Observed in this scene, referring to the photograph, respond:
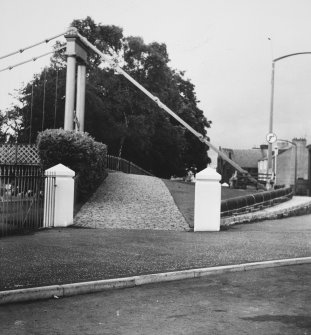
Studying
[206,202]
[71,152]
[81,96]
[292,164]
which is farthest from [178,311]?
[292,164]

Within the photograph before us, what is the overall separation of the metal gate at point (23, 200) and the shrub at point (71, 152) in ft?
9.53

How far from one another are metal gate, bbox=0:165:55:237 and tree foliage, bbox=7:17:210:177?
19.2 metres

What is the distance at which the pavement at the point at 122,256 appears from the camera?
6422 millimetres

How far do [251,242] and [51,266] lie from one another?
5.18m

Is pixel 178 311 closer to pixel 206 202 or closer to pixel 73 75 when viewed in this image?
pixel 206 202

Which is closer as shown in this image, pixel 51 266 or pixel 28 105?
pixel 51 266

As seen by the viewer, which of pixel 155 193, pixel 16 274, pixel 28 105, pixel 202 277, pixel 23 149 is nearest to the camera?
pixel 16 274

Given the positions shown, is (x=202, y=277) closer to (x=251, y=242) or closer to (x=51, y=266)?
(x=51, y=266)

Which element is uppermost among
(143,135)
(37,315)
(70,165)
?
(143,135)

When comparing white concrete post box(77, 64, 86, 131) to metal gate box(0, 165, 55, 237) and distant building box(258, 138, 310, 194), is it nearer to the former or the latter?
metal gate box(0, 165, 55, 237)

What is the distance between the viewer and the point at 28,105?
33875 millimetres

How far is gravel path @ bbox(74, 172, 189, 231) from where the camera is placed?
14.7 m

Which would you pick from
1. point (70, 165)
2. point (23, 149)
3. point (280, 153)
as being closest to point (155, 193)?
point (70, 165)

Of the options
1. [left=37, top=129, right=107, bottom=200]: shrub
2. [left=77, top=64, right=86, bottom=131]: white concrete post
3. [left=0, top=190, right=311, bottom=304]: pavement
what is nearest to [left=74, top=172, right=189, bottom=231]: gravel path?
[left=37, top=129, right=107, bottom=200]: shrub
